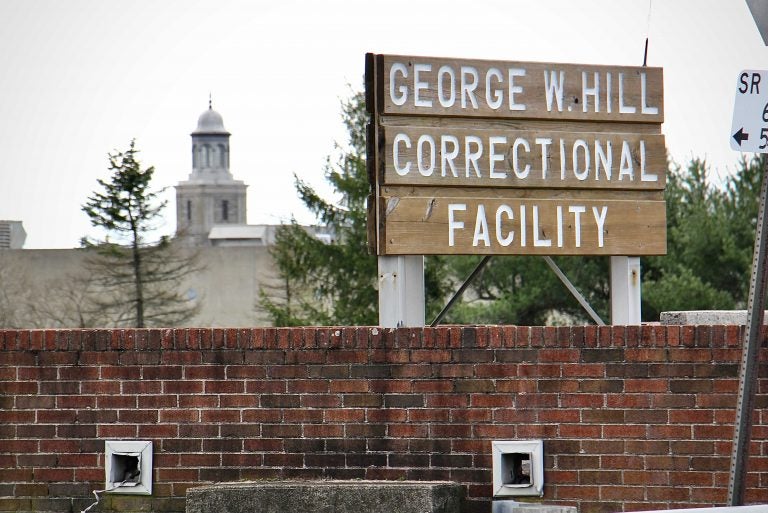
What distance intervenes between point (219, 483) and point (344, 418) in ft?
2.74

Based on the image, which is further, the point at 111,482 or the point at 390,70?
the point at 390,70

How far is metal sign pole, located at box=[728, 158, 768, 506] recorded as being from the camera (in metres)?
6.02

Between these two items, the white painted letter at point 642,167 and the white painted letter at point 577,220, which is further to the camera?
the white painted letter at point 642,167

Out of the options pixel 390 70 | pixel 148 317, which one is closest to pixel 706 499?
pixel 390 70

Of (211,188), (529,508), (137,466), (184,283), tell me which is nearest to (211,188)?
(211,188)

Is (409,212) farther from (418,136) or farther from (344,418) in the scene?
(344,418)

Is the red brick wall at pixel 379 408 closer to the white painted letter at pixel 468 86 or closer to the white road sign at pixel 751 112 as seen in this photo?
the white road sign at pixel 751 112

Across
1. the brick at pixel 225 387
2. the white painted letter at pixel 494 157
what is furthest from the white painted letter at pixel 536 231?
the brick at pixel 225 387

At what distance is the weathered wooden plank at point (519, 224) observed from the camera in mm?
7594

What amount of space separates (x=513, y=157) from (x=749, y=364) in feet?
7.77

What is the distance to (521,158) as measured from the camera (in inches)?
310

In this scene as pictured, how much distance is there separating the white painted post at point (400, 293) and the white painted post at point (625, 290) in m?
1.48

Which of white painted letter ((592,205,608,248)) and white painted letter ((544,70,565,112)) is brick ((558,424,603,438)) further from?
white painted letter ((544,70,565,112))

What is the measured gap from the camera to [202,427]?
715 cm
